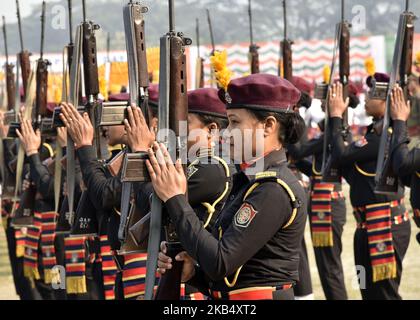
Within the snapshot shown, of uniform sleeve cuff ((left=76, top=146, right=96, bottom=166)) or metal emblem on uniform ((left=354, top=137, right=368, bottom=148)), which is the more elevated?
uniform sleeve cuff ((left=76, top=146, right=96, bottom=166))

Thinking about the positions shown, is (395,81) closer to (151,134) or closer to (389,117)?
(389,117)

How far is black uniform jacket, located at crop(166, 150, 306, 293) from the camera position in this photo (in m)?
3.48

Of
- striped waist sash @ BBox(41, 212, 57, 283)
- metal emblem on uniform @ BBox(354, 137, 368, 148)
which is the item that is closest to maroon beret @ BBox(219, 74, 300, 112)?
Answer: metal emblem on uniform @ BBox(354, 137, 368, 148)

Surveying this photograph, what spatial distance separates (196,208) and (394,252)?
115 inches

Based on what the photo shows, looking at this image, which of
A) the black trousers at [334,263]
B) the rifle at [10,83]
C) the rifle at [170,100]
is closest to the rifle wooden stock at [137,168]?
the rifle at [170,100]

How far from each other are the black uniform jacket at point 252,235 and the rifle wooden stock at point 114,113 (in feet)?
3.59

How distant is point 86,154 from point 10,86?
5.17 meters

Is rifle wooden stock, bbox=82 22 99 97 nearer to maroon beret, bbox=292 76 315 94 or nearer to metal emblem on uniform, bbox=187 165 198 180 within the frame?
metal emblem on uniform, bbox=187 165 198 180

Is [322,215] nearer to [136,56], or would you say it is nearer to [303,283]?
[303,283]

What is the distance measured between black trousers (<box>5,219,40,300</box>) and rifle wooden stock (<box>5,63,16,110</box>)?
1293 mm

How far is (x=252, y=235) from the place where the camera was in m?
3.48

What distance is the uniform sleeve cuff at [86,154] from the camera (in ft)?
17.6

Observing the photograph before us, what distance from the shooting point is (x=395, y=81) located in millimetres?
6598

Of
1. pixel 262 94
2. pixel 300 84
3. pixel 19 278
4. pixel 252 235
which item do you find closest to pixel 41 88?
pixel 19 278
